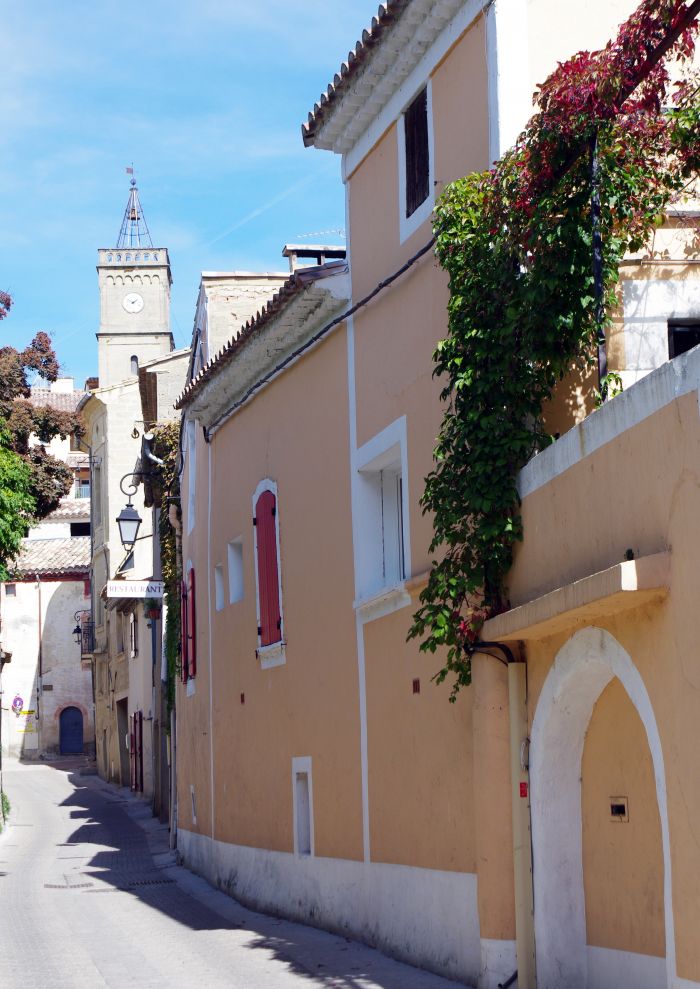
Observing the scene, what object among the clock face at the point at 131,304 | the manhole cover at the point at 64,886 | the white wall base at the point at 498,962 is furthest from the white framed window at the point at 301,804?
the clock face at the point at 131,304

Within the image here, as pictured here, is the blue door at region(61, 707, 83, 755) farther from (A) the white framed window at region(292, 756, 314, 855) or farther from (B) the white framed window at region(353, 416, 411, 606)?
(B) the white framed window at region(353, 416, 411, 606)

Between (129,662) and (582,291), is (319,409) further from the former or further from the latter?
(129,662)

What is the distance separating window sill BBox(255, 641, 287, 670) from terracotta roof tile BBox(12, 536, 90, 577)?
39.5 meters

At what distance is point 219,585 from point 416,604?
8.33 meters

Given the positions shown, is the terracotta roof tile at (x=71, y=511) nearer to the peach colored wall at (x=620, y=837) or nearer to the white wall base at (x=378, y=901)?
the white wall base at (x=378, y=901)

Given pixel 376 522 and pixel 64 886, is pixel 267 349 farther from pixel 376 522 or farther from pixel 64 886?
pixel 64 886

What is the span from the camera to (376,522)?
42.2 ft

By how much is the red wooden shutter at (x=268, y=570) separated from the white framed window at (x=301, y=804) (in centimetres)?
151

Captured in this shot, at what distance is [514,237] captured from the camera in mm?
9367

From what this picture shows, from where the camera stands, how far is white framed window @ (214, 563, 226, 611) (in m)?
18.9

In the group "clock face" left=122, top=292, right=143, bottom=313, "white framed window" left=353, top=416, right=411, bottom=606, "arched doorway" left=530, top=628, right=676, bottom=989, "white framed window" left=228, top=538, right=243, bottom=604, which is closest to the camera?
"arched doorway" left=530, top=628, right=676, bottom=989

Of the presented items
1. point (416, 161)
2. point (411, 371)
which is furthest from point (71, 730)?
point (416, 161)

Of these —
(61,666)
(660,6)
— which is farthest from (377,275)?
(61,666)

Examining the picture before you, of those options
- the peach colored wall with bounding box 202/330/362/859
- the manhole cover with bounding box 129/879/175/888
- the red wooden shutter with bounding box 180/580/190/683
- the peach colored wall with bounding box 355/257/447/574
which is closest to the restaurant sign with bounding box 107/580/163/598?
the red wooden shutter with bounding box 180/580/190/683
